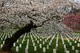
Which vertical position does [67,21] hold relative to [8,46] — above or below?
below

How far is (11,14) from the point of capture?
13570 millimetres

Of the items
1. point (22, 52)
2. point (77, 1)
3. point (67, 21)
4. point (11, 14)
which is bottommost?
point (67, 21)

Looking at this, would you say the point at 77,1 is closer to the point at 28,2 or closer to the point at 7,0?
the point at 28,2

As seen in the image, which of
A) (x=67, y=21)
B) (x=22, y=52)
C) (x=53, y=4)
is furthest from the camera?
(x=67, y=21)

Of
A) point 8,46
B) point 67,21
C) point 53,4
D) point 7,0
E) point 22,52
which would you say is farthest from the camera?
point 67,21

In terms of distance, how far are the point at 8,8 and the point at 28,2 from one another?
1255 millimetres

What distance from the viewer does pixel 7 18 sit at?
44.5 feet

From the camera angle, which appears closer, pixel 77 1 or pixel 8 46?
pixel 8 46

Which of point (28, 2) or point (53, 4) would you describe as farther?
point (28, 2)

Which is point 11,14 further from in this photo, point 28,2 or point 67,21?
point 67,21

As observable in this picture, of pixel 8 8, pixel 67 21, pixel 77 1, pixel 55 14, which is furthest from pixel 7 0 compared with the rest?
pixel 67 21

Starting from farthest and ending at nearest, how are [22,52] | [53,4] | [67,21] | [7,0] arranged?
[67,21], [7,0], [53,4], [22,52]

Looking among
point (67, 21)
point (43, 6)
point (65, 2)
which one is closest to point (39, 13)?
point (43, 6)

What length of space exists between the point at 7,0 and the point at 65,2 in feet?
11.4
